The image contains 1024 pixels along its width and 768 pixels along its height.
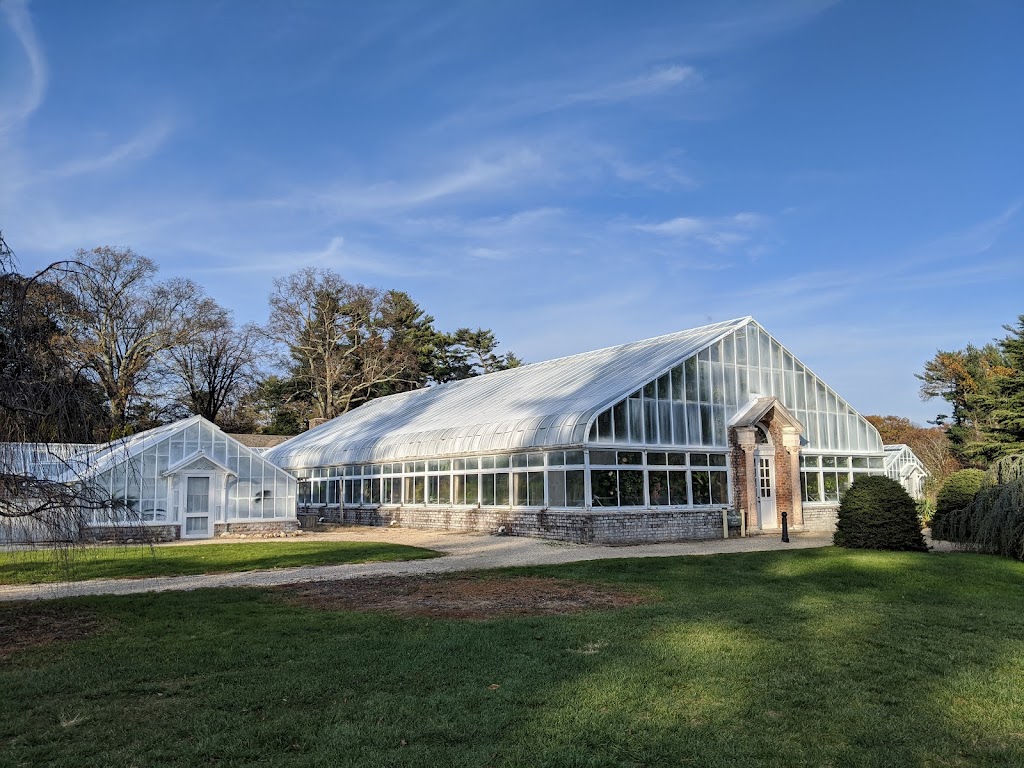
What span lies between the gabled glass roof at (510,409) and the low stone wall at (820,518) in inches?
277

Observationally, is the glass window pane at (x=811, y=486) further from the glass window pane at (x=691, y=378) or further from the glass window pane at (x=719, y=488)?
the glass window pane at (x=691, y=378)

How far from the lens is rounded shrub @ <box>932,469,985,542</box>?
18188 millimetres

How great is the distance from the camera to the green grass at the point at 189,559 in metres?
15.1

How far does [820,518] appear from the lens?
1075 inches

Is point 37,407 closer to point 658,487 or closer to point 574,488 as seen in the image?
point 574,488

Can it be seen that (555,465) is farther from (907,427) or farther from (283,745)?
(907,427)

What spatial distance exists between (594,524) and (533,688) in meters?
15.2

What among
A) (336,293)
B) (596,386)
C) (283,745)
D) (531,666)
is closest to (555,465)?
(596,386)

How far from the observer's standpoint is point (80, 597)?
37.5 feet

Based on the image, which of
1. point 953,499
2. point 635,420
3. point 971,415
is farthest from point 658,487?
point 971,415

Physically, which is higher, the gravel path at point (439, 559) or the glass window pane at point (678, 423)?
the glass window pane at point (678, 423)

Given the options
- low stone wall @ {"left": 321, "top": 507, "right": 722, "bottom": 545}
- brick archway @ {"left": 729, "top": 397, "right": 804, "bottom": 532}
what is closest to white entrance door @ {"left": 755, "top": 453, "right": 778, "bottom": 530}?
brick archway @ {"left": 729, "top": 397, "right": 804, "bottom": 532}

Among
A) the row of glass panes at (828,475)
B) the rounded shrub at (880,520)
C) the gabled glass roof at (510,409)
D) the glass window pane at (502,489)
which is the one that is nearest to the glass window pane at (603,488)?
the gabled glass roof at (510,409)

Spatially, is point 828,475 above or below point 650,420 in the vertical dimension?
below
